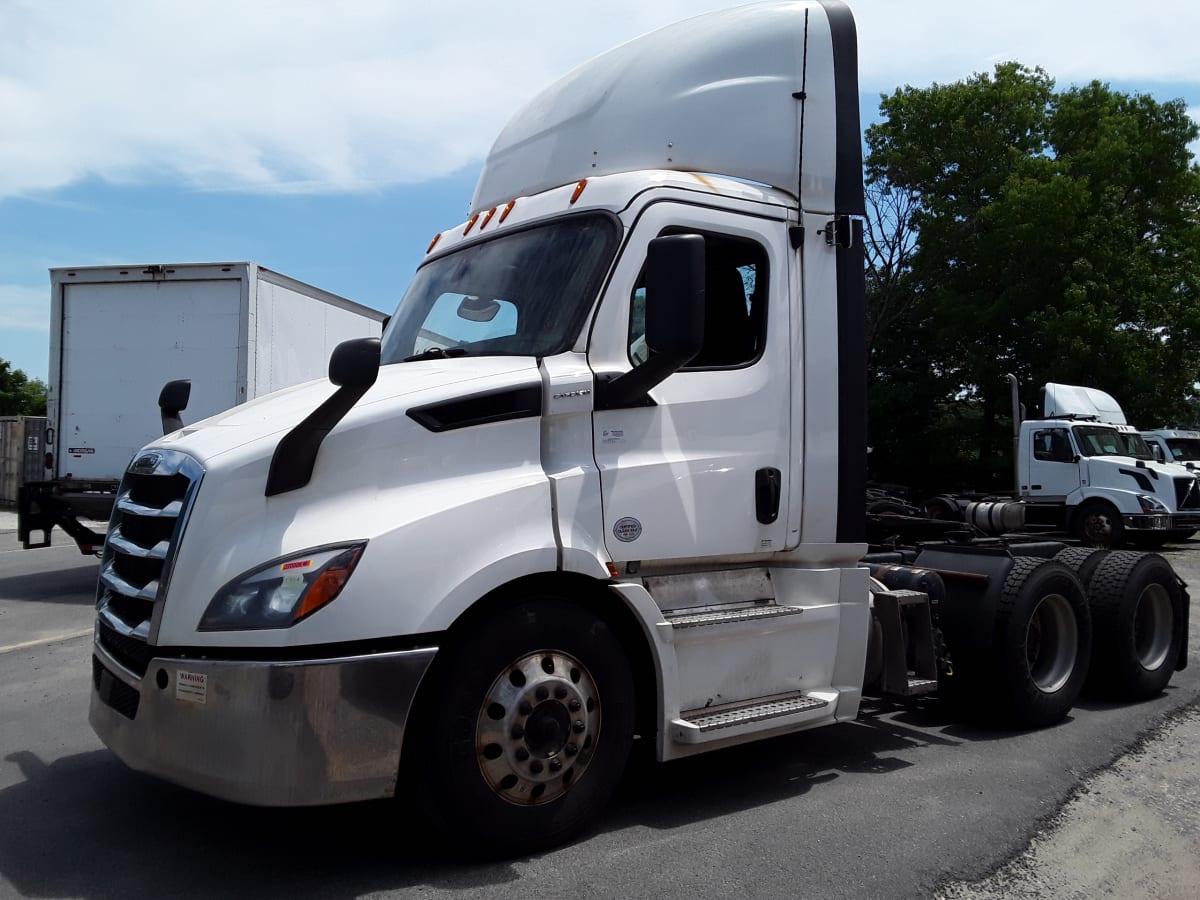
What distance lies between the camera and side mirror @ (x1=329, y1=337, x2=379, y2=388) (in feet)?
11.8

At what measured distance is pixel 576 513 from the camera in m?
4.12

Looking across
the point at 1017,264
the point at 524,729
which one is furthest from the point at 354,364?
the point at 1017,264

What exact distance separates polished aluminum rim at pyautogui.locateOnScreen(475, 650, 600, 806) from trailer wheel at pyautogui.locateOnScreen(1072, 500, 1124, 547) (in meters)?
17.1

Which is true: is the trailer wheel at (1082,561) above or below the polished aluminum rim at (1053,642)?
above

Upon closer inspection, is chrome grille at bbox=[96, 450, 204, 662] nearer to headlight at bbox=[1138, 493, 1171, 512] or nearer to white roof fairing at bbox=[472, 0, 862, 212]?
white roof fairing at bbox=[472, 0, 862, 212]

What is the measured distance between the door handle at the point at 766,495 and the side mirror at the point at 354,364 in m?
1.96

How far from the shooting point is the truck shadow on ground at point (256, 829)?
3736 millimetres

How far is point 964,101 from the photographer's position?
100 ft

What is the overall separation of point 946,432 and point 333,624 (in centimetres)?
3002

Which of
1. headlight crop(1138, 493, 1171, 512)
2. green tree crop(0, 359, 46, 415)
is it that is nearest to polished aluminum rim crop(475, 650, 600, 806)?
headlight crop(1138, 493, 1171, 512)

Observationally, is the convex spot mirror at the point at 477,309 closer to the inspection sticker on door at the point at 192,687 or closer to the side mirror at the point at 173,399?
the side mirror at the point at 173,399

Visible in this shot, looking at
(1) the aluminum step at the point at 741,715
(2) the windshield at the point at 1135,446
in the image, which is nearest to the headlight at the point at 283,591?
(1) the aluminum step at the point at 741,715

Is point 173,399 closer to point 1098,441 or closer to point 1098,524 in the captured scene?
point 1098,524

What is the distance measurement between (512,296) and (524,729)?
6.41ft
